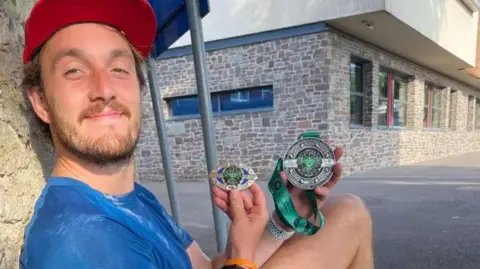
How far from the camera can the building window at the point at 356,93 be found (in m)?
9.06

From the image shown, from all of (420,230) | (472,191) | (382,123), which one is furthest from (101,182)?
(382,123)

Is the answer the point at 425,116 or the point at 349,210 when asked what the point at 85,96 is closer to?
the point at 349,210

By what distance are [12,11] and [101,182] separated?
89 centimetres

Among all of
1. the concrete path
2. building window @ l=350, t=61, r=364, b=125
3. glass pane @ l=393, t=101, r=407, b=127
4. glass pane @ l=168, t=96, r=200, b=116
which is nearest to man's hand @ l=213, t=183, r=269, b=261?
the concrete path

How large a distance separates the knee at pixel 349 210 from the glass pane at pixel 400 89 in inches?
403

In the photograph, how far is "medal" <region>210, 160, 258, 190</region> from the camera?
4.13 ft

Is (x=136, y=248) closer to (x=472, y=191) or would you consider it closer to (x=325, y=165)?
(x=325, y=165)

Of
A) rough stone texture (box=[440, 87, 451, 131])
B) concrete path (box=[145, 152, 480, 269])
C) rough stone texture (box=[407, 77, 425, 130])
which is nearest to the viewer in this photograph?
concrete path (box=[145, 152, 480, 269])

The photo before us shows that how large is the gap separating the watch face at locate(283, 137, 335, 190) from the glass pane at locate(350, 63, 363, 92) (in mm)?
7981

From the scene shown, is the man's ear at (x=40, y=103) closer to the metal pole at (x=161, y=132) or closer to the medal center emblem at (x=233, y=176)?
the medal center emblem at (x=233, y=176)

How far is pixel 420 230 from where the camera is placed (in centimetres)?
430

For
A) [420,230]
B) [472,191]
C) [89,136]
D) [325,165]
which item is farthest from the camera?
[472,191]

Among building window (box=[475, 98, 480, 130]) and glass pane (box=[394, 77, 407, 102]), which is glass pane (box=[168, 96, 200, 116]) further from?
building window (box=[475, 98, 480, 130])

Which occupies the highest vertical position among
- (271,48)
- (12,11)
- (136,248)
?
(271,48)
